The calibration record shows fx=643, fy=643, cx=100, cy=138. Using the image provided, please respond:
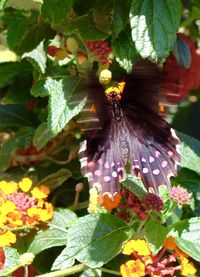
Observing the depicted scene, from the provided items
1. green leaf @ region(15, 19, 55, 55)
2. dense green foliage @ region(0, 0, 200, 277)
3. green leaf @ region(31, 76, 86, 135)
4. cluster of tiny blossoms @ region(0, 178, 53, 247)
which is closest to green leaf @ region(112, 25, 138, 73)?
dense green foliage @ region(0, 0, 200, 277)

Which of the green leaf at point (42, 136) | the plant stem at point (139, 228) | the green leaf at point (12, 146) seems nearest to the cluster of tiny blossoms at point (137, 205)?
the plant stem at point (139, 228)

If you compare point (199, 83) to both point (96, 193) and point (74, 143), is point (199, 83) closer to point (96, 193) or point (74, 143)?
point (74, 143)

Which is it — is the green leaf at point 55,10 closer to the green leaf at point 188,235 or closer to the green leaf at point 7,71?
the green leaf at point 7,71

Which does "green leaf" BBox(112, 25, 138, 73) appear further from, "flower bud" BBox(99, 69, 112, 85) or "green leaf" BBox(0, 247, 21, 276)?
"green leaf" BBox(0, 247, 21, 276)

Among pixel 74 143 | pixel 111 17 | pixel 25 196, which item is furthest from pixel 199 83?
pixel 25 196

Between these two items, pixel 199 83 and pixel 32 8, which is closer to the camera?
pixel 32 8

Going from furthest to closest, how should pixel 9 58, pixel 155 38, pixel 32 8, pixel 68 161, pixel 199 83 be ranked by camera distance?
pixel 9 58, pixel 199 83, pixel 68 161, pixel 32 8, pixel 155 38

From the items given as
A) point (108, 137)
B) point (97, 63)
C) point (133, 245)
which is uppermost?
point (97, 63)
